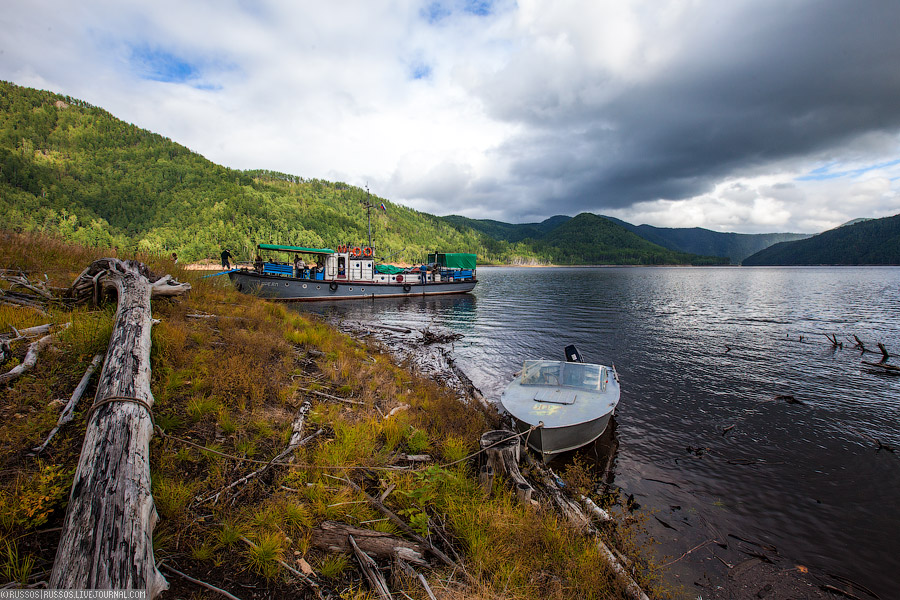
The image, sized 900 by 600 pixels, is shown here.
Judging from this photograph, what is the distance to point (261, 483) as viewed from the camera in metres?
4.23

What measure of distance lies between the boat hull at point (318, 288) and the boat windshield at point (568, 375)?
977 inches

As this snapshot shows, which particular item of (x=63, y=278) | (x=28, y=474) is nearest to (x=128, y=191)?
(x=63, y=278)

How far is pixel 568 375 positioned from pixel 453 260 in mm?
38743

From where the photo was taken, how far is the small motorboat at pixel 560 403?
7715mm

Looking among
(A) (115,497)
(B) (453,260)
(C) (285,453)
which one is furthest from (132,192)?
(A) (115,497)

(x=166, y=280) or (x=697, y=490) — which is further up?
(x=166, y=280)

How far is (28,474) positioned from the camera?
3209 millimetres

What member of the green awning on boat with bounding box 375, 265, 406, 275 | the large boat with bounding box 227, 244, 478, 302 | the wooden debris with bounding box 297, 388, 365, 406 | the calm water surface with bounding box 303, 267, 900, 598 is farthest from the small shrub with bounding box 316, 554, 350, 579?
the green awning on boat with bounding box 375, 265, 406, 275

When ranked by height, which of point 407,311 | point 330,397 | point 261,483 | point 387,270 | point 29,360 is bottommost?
point 407,311

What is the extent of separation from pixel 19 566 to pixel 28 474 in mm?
1084

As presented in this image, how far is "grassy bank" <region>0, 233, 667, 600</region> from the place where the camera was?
3.12 metres

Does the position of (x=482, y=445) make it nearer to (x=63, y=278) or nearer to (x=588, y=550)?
(x=588, y=550)

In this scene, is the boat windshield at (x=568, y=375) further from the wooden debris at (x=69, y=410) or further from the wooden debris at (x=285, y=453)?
the wooden debris at (x=69, y=410)

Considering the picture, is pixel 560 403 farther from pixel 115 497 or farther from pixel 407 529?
pixel 115 497
